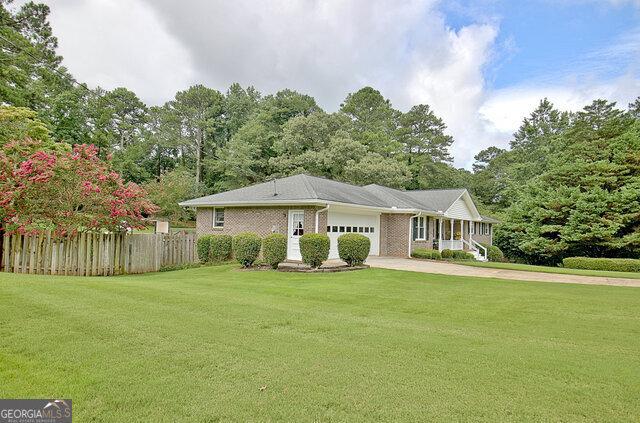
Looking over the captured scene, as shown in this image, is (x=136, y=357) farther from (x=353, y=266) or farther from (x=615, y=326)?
(x=353, y=266)

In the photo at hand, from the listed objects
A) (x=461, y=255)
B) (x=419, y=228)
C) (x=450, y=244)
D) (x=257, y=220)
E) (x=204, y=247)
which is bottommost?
(x=461, y=255)

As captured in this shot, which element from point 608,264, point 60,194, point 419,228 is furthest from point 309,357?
point 608,264

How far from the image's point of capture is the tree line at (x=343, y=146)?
22562 millimetres

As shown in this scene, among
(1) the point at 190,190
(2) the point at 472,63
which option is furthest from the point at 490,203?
(1) the point at 190,190

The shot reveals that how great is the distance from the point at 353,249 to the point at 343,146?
20427 mm

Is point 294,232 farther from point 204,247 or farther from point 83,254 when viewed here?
point 83,254

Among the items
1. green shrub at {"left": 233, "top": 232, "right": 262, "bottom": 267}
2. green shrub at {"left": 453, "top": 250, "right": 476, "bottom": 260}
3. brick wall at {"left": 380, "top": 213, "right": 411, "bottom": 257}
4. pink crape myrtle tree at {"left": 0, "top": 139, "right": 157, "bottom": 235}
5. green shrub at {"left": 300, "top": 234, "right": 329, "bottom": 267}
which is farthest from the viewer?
green shrub at {"left": 453, "top": 250, "right": 476, "bottom": 260}

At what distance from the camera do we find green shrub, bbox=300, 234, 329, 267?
13.5m

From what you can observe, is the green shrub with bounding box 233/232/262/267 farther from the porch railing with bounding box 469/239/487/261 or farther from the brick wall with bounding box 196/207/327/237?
the porch railing with bounding box 469/239/487/261

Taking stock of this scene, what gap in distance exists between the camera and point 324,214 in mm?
16938

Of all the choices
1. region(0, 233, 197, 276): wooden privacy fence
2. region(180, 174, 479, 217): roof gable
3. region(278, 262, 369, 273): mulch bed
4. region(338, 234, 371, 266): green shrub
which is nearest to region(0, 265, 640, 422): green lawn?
region(0, 233, 197, 276): wooden privacy fence

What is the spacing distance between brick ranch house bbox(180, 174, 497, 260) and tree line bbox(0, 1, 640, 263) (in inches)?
234

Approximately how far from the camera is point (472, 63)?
1903 cm

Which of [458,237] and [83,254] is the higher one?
[458,237]
